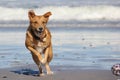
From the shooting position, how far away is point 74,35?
14156 millimetres

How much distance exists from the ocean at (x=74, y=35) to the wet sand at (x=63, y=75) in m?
0.54

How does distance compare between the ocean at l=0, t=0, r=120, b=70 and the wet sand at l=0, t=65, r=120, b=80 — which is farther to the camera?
the ocean at l=0, t=0, r=120, b=70

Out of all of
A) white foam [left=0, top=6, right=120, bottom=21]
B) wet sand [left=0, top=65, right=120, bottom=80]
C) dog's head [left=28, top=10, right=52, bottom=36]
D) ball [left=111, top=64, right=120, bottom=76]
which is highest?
dog's head [left=28, top=10, right=52, bottom=36]

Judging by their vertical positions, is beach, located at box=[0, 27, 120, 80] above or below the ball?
below

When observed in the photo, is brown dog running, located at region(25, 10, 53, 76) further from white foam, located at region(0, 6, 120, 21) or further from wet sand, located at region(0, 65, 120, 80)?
white foam, located at region(0, 6, 120, 21)

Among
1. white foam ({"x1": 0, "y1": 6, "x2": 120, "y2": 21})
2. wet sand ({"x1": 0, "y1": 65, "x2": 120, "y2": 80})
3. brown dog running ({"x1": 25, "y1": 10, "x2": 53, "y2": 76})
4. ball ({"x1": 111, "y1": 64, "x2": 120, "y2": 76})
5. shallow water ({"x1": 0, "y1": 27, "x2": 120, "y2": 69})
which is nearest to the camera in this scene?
ball ({"x1": 111, "y1": 64, "x2": 120, "y2": 76})

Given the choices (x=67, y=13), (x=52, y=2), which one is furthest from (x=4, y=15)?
(x=52, y=2)

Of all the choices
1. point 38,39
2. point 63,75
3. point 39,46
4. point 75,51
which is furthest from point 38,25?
point 75,51

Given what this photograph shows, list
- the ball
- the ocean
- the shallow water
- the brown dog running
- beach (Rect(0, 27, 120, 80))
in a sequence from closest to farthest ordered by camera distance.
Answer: the ball < beach (Rect(0, 27, 120, 80)) < the brown dog running < the shallow water < the ocean

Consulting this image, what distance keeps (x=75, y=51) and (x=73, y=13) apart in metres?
11.9

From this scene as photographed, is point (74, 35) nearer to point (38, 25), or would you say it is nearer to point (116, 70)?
point (38, 25)

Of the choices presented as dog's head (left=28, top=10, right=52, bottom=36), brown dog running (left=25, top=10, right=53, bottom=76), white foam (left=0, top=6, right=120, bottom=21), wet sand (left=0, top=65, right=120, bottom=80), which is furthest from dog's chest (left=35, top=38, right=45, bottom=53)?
white foam (left=0, top=6, right=120, bottom=21)

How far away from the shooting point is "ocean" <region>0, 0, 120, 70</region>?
9.66 meters

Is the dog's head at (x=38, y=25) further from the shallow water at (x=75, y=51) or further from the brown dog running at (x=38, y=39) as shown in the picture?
the shallow water at (x=75, y=51)
